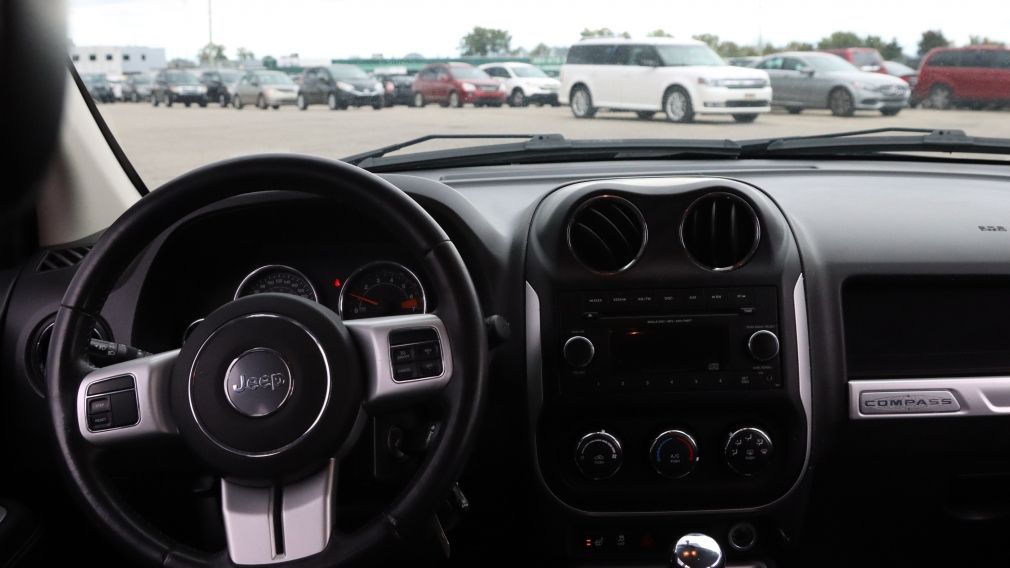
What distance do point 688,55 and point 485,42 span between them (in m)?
0.72

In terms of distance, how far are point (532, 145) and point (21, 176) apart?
1452 mm

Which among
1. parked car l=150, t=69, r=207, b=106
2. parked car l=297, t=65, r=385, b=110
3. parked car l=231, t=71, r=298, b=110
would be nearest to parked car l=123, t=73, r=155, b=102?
parked car l=150, t=69, r=207, b=106

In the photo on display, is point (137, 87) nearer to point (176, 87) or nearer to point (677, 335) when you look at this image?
point (176, 87)

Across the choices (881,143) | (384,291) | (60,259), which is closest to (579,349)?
(384,291)

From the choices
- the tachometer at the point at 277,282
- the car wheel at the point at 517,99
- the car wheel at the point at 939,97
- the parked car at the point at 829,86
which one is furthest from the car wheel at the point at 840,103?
the tachometer at the point at 277,282

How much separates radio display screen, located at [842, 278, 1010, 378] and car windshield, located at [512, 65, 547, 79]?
60.5 inches

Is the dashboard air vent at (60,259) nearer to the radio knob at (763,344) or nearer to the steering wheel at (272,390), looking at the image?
the steering wheel at (272,390)

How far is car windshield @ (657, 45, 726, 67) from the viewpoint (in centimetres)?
367

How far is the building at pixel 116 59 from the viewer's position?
3.06m

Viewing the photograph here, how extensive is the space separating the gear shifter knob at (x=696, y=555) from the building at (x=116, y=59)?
6.91 ft

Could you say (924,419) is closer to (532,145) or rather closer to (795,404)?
(795,404)

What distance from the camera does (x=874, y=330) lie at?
2.87 m

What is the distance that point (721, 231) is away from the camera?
2.70 meters

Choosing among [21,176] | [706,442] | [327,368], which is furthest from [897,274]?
[21,176]
